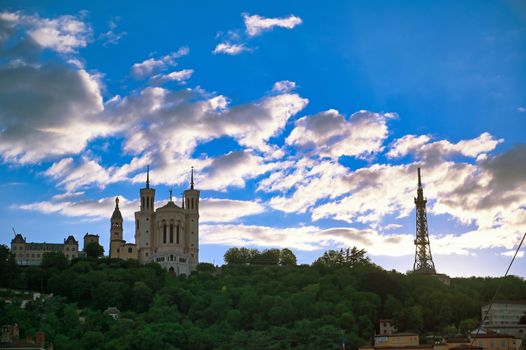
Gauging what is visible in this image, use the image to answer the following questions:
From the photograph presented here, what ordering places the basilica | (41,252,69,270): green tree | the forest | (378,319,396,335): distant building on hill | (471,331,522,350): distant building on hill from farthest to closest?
the basilica → (41,252,69,270): green tree → (378,319,396,335): distant building on hill → the forest → (471,331,522,350): distant building on hill

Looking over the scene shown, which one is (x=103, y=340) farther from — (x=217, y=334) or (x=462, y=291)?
(x=462, y=291)

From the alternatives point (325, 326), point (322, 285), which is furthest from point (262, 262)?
point (325, 326)

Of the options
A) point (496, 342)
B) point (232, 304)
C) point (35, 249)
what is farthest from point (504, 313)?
point (35, 249)

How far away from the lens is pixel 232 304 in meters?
86.8

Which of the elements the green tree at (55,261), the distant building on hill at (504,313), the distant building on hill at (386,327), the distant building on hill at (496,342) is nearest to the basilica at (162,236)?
the green tree at (55,261)

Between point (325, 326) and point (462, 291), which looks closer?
point (325, 326)

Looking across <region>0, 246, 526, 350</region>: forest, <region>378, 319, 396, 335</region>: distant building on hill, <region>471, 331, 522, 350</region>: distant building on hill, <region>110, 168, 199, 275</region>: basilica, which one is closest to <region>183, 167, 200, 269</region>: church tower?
<region>110, 168, 199, 275</region>: basilica

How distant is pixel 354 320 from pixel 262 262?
3518cm

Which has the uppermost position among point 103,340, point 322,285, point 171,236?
point 171,236

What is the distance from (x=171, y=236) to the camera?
11362 cm

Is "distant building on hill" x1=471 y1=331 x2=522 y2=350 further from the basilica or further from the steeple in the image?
the steeple

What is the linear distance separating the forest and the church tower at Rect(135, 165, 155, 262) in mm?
9364

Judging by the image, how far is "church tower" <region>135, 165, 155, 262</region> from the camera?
374ft

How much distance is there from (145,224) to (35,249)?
51.9 ft
